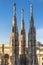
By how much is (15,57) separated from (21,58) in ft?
8.30

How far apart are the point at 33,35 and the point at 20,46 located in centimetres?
455

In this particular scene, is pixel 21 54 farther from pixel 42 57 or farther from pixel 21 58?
pixel 42 57

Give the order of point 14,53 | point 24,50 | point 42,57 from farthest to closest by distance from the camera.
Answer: point 42,57
point 24,50
point 14,53

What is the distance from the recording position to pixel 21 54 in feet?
185

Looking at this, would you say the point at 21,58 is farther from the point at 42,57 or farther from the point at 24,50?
the point at 42,57

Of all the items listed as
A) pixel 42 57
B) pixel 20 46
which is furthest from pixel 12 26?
pixel 42 57

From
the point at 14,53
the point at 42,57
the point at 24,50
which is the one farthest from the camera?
the point at 42,57

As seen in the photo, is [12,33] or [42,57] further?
[42,57]

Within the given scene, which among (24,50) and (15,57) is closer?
(15,57)

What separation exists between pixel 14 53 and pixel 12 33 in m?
3.75

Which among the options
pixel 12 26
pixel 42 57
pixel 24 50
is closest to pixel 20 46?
pixel 24 50

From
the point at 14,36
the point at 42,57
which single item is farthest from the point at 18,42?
the point at 42,57

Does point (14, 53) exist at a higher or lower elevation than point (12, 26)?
lower

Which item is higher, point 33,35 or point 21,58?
point 33,35
